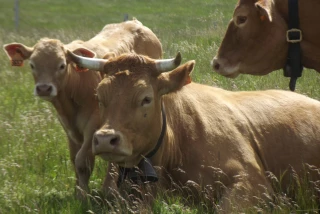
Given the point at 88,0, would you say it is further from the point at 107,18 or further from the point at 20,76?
the point at 20,76

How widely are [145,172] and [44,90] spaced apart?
192cm

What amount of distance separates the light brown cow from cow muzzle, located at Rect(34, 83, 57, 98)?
202 cm

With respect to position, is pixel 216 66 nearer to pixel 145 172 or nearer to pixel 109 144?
pixel 145 172

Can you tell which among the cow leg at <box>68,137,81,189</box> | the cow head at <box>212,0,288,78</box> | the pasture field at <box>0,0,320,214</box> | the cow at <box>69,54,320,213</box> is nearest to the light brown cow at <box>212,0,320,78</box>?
the cow head at <box>212,0,288,78</box>

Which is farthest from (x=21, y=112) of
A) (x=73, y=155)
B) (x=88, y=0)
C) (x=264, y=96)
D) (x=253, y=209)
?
(x=88, y=0)

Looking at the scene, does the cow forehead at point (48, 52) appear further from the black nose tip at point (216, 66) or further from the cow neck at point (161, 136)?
the black nose tip at point (216, 66)

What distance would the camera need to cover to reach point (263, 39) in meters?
6.87

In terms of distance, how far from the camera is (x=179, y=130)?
7238 mm

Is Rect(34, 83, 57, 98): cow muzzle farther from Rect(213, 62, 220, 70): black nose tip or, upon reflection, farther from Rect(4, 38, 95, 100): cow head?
Rect(213, 62, 220, 70): black nose tip

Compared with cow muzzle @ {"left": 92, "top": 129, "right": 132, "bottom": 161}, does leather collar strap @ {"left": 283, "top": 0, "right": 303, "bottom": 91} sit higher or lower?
higher

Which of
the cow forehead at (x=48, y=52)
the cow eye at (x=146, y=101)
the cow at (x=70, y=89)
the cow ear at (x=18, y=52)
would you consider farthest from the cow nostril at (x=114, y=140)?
the cow ear at (x=18, y=52)

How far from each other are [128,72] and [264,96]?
2.10m

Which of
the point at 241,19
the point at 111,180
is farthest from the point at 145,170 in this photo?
the point at 241,19

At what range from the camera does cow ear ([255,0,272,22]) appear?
6449 mm
